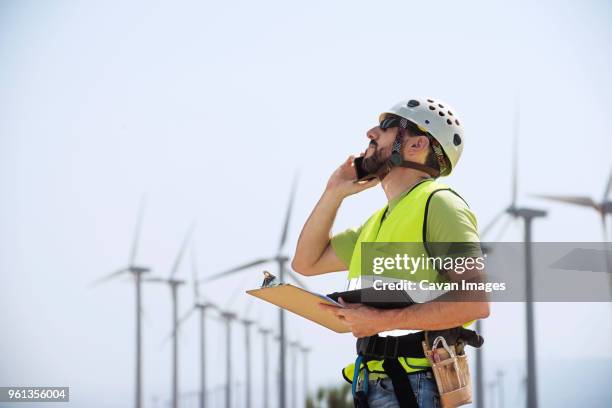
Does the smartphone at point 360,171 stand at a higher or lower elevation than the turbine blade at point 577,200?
lower

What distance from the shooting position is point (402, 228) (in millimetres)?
5480

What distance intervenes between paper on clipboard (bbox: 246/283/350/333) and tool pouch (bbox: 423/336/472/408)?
529mm

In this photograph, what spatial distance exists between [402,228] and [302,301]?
2.08ft

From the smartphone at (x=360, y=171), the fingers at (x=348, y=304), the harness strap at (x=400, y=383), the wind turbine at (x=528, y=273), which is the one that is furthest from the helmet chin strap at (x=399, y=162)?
the wind turbine at (x=528, y=273)

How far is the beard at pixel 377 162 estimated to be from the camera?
19.6 ft

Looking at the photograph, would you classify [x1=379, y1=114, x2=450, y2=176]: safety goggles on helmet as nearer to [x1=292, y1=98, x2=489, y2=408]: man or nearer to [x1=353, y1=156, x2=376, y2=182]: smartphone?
[x1=292, y1=98, x2=489, y2=408]: man

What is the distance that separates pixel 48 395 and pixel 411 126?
17.2 meters

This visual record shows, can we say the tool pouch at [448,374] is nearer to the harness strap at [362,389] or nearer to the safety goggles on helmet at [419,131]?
the harness strap at [362,389]

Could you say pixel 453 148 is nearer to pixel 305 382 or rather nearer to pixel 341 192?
pixel 341 192

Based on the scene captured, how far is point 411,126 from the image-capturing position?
5.96m

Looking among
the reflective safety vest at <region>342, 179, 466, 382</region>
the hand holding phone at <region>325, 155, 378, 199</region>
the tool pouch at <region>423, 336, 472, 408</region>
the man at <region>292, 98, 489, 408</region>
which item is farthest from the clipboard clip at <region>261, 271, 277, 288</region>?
the hand holding phone at <region>325, 155, 378, 199</region>

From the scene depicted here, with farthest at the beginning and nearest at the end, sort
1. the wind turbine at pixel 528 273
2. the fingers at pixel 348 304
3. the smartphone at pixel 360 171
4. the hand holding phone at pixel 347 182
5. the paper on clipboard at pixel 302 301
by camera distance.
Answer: the wind turbine at pixel 528 273 → the hand holding phone at pixel 347 182 → the smartphone at pixel 360 171 → the fingers at pixel 348 304 → the paper on clipboard at pixel 302 301

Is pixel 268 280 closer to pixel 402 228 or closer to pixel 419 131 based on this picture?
pixel 402 228

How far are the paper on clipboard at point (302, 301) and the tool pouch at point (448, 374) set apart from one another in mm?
529
